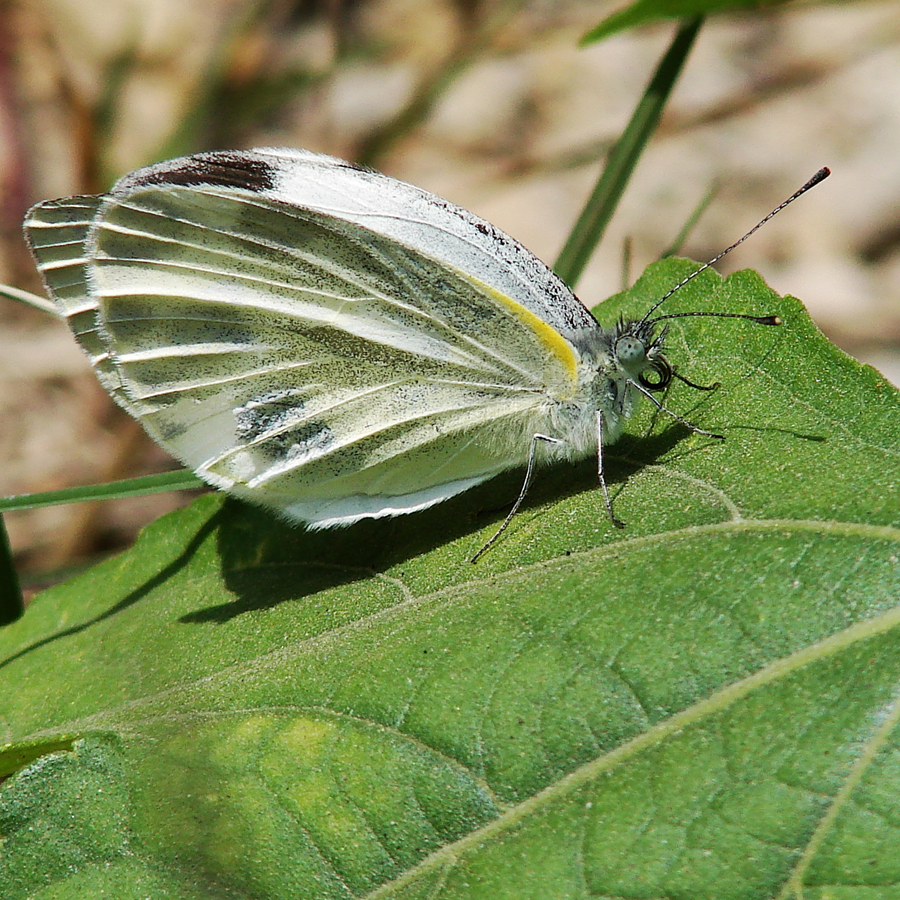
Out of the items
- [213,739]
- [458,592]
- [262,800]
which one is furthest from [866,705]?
[213,739]

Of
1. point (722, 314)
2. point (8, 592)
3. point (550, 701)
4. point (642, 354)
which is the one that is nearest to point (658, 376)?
point (642, 354)

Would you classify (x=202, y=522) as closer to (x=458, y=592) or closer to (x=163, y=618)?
(x=163, y=618)

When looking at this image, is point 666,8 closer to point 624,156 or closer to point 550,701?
point 624,156

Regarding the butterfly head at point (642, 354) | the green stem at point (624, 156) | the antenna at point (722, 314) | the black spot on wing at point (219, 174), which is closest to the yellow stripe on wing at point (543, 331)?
the butterfly head at point (642, 354)

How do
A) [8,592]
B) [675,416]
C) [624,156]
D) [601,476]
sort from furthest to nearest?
[624,156]
[8,592]
[675,416]
[601,476]

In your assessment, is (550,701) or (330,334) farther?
(330,334)

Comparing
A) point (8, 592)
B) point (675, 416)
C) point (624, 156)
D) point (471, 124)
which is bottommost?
point (675, 416)

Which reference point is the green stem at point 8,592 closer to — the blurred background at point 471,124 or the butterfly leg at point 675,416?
the butterfly leg at point 675,416
